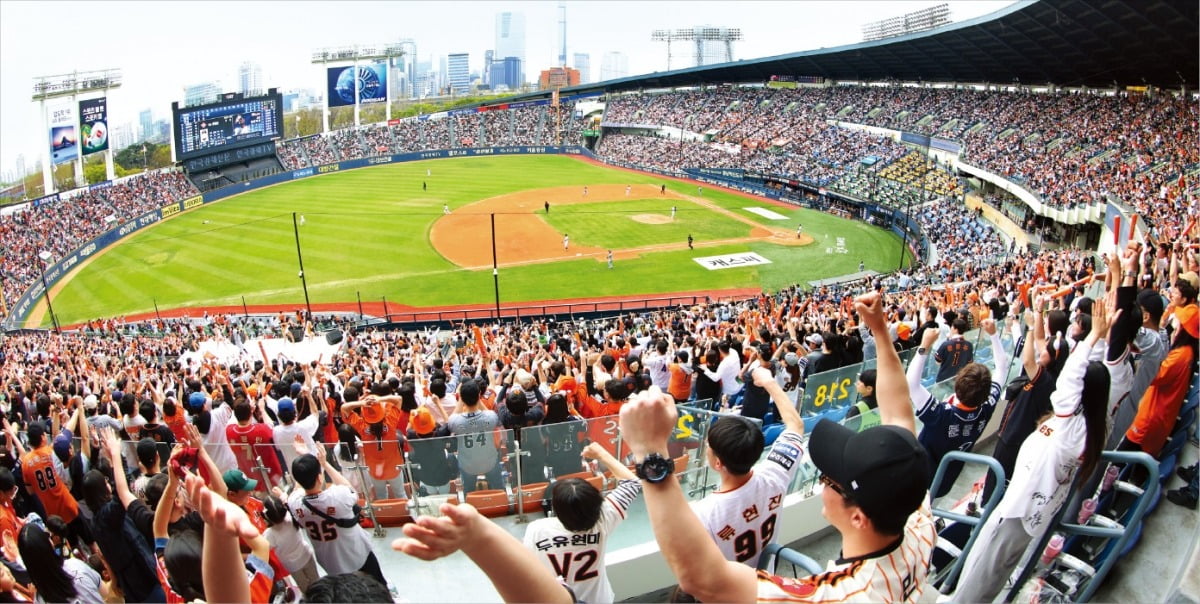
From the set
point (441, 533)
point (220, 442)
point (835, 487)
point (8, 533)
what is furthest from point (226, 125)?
point (835, 487)

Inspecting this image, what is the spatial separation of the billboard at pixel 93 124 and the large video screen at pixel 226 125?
4857 mm

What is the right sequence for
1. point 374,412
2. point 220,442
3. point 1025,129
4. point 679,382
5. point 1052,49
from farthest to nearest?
1. point 1025,129
2. point 1052,49
3. point 679,382
4. point 220,442
5. point 374,412

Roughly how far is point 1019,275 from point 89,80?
6128cm

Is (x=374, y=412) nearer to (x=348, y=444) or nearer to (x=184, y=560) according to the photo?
(x=348, y=444)

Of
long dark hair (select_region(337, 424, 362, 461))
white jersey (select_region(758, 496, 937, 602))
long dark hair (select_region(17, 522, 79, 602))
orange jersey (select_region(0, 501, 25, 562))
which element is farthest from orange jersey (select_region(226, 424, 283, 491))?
white jersey (select_region(758, 496, 937, 602))

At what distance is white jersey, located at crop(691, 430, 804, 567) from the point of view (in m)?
3.91

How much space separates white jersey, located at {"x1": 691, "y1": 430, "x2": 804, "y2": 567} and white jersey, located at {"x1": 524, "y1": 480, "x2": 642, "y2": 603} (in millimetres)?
479

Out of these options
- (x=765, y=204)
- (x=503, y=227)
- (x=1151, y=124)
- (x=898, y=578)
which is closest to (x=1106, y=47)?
(x=1151, y=124)

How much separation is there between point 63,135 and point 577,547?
208 ft

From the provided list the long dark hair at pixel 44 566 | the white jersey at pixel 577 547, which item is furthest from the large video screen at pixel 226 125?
the white jersey at pixel 577 547

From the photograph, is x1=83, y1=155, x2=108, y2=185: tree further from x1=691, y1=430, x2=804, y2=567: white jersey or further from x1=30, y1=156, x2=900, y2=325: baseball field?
x1=691, y1=430, x2=804, y2=567: white jersey

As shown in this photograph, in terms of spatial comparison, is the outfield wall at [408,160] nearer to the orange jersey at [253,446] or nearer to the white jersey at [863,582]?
the orange jersey at [253,446]

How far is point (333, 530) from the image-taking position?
5.19 m

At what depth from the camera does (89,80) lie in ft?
177
